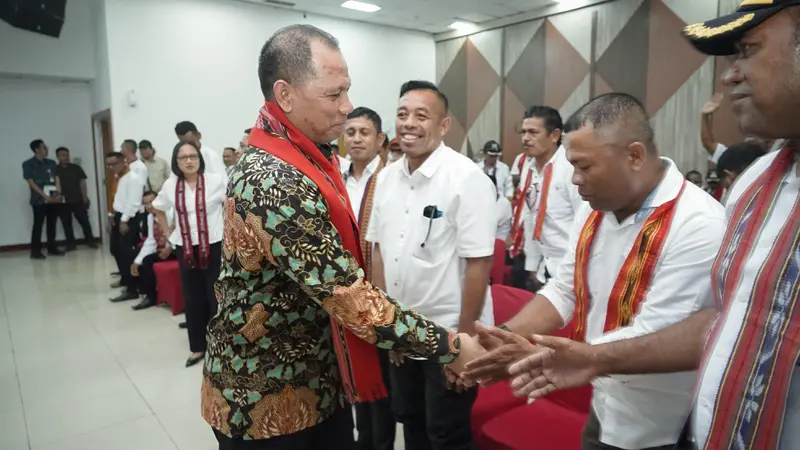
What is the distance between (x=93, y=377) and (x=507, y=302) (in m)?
2.94

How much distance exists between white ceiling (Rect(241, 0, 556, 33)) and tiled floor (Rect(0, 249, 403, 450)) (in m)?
5.50

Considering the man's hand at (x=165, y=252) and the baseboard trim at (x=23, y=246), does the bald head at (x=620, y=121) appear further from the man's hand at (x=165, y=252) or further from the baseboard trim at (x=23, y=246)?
the baseboard trim at (x=23, y=246)

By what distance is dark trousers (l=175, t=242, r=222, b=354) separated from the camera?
151 inches

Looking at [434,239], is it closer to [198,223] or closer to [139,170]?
[198,223]

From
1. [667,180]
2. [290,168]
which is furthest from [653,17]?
[290,168]

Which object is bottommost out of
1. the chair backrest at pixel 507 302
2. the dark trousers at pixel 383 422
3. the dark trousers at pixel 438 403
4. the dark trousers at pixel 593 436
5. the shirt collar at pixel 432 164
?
the dark trousers at pixel 383 422

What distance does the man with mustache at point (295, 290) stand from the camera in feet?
3.86

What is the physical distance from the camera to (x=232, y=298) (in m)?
1.29

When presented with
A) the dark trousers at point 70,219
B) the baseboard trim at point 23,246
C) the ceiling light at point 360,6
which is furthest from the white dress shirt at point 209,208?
the baseboard trim at point 23,246

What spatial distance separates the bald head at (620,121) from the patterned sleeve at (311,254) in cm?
70

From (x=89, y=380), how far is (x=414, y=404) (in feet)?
8.68

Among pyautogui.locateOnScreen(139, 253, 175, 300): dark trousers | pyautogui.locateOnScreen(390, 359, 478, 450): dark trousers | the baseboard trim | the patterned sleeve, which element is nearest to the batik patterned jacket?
the patterned sleeve

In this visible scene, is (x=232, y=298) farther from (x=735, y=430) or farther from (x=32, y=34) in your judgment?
(x=32, y=34)

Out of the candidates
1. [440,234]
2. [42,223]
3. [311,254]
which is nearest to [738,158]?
[440,234]
